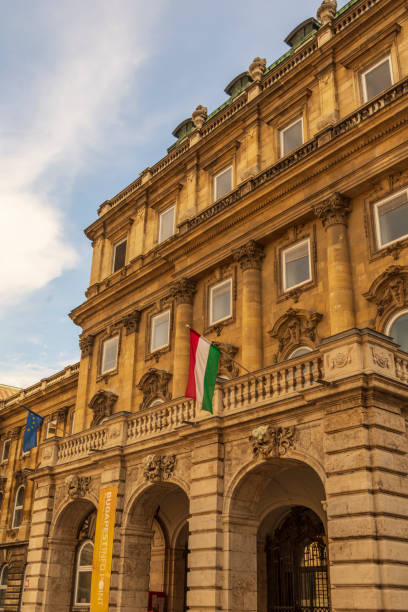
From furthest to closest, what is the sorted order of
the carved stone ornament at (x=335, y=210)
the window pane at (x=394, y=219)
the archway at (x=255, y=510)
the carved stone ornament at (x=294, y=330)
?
the carved stone ornament at (x=335, y=210) → the carved stone ornament at (x=294, y=330) → the window pane at (x=394, y=219) → the archway at (x=255, y=510)

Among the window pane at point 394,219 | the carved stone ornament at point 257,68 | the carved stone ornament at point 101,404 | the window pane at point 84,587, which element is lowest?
the window pane at point 84,587

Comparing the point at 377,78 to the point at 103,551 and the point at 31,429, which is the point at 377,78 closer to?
the point at 103,551

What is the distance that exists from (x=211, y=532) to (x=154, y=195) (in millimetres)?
23010

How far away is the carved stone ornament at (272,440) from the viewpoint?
56.0 feet

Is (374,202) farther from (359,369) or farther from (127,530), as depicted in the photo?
(127,530)

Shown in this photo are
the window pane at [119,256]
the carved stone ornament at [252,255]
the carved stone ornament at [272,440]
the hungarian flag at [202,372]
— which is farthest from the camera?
the window pane at [119,256]

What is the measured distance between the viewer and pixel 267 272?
27453mm

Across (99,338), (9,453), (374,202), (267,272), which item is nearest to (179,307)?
(267,272)

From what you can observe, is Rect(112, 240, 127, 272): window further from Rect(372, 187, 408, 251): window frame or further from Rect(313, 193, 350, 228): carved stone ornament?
Rect(372, 187, 408, 251): window frame

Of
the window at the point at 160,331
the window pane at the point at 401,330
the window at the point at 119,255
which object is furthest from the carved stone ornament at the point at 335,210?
the window at the point at 119,255

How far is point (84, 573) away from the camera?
25.3 m

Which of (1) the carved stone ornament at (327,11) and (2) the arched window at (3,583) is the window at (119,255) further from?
(2) the arched window at (3,583)

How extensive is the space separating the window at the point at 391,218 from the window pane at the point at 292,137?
6.46 m

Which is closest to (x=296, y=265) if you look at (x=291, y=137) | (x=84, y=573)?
(x=291, y=137)
